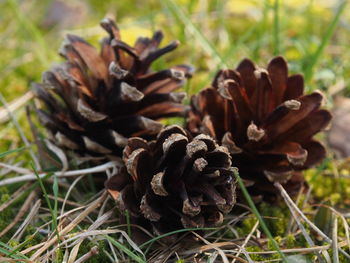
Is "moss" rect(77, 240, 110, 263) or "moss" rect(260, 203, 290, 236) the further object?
"moss" rect(260, 203, 290, 236)

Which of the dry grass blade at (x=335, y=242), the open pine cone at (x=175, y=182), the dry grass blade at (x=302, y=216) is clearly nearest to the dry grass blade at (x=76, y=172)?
the open pine cone at (x=175, y=182)

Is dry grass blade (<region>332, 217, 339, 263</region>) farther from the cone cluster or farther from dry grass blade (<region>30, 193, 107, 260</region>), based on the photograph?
dry grass blade (<region>30, 193, 107, 260</region>)

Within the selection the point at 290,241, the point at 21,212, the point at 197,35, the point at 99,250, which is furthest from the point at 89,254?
the point at 197,35

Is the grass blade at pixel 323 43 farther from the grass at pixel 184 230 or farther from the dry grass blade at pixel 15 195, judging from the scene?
the dry grass blade at pixel 15 195

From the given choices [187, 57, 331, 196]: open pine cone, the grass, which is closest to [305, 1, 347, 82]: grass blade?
the grass

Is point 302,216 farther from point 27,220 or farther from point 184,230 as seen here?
point 27,220
